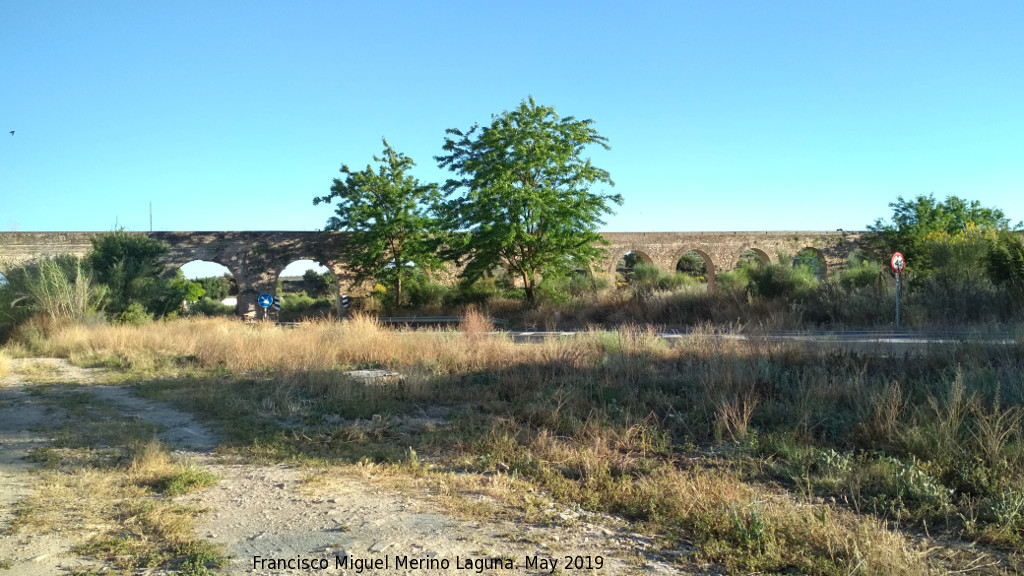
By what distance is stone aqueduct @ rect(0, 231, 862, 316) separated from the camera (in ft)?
107

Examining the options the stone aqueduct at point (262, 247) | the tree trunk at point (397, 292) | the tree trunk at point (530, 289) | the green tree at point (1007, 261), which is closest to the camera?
the green tree at point (1007, 261)

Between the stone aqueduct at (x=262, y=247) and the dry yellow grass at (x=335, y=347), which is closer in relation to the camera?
the dry yellow grass at (x=335, y=347)

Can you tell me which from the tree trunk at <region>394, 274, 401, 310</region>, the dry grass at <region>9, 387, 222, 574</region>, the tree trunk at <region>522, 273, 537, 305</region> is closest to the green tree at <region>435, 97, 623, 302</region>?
the tree trunk at <region>522, 273, 537, 305</region>

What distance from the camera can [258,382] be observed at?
29.1ft

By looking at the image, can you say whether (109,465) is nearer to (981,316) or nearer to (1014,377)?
(1014,377)

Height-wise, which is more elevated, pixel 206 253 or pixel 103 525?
pixel 206 253

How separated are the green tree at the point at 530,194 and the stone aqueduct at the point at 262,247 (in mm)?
9629

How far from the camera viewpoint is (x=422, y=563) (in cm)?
333

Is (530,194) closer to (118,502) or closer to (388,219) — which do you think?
(388,219)

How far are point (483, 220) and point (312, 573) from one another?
19957 mm

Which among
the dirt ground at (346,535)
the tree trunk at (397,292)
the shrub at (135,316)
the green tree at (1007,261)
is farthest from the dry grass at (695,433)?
the tree trunk at (397,292)

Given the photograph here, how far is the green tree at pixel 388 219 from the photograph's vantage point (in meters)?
29.1

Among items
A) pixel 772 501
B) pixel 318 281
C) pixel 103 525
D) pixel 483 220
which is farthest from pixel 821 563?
pixel 318 281

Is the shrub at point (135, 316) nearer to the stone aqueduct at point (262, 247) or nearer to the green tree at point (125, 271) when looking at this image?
the green tree at point (125, 271)
